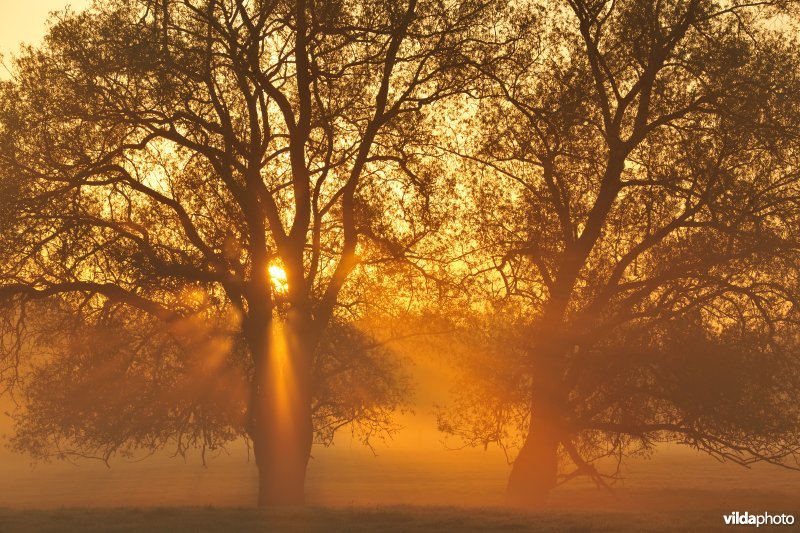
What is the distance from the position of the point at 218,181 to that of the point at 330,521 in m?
10.9

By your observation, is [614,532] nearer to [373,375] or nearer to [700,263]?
[700,263]

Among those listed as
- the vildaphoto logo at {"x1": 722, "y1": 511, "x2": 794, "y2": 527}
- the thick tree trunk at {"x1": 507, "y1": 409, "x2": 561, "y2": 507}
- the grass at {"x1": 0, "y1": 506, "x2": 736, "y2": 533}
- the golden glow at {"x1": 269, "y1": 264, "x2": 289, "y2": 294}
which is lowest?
the vildaphoto logo at {"x1": 722, "y1": 511, "x2": 794, "y2": 527}

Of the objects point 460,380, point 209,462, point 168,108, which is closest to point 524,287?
point 460,380

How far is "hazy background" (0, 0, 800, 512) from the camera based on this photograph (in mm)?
39844

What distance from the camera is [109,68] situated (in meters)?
21.2

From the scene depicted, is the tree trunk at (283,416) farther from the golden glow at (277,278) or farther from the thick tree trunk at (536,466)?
the thick tree trunk at (536,466)

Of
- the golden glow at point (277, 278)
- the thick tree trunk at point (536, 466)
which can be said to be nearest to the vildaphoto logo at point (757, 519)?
the thick tree trunk at point (536, 466)

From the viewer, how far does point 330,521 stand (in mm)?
17672

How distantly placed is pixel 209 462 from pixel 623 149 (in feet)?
199

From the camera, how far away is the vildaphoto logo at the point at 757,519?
19.1m

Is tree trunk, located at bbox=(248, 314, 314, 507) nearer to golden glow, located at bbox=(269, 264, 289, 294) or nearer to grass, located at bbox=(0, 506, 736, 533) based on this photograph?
golden glow, located at bbox=(269, 264, 289, 294)

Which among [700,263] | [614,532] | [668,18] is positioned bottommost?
[614,532]

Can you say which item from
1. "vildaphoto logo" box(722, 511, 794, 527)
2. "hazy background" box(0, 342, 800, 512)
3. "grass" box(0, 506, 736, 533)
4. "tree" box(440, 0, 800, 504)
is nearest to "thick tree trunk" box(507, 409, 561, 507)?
"tree" box(440, 0, 800, 504)

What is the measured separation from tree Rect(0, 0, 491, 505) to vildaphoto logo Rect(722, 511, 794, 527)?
31.9 feet
